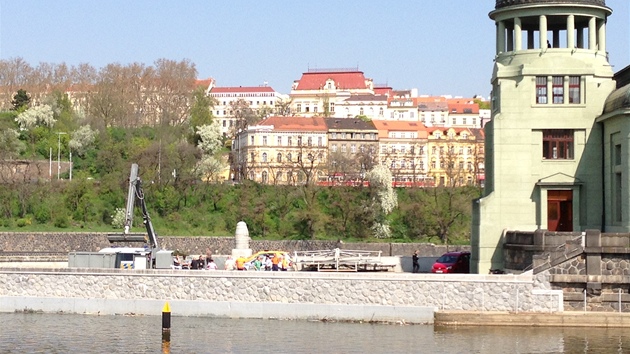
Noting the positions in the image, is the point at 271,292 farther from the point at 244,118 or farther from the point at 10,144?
the point at 244,118

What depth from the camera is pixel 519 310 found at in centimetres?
3606

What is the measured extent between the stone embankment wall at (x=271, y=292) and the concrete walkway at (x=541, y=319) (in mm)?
447

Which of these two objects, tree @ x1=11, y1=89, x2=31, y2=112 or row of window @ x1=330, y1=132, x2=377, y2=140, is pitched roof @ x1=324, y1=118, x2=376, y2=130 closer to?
row of window @ x1=330, y1=132, x2=377, y2=140

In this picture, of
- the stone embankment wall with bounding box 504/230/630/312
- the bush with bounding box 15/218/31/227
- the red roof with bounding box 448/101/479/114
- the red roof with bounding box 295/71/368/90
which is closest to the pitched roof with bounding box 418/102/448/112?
the red roof with bounding box 448/101/479/114

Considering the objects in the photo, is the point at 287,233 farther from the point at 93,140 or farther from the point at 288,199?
the point at 93,140

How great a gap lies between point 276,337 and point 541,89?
16.3 metres

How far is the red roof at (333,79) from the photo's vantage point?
167 metres

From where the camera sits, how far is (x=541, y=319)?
35.7 meters

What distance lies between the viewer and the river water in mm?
31266

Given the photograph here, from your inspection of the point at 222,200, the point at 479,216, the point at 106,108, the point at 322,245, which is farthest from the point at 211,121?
the point at 479,216

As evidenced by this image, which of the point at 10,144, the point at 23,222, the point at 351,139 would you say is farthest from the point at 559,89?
the point at 351,139

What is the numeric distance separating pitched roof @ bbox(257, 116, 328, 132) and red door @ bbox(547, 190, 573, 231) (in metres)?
78.9

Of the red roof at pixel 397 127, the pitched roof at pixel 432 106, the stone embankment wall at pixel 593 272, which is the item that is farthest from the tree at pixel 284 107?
the stone embankment wall at pixel 593 272

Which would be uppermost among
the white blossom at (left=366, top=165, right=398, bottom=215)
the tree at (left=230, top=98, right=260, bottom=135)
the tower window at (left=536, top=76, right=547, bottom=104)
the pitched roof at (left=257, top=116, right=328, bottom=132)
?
the tree at (left=230, top=98, right=260, bottom=135)
